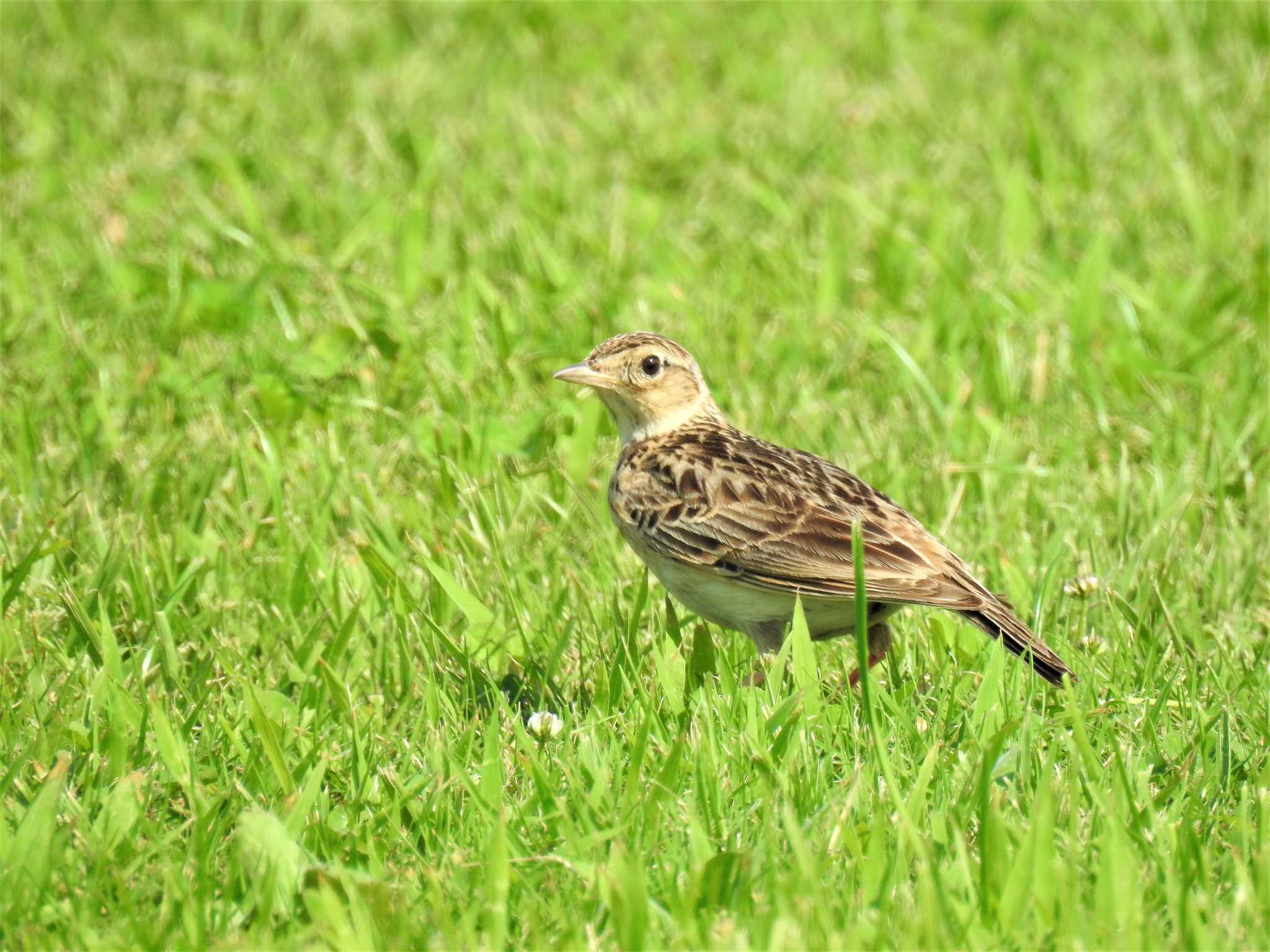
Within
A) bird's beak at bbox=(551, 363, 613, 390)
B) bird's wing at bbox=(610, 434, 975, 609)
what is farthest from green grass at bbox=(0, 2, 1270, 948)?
bird's beak at bbox=(551, 363, 613, 390)

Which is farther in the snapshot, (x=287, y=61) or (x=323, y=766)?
(x=287, y=61)

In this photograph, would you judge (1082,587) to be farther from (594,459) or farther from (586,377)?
(594,459)

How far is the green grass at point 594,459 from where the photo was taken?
4.02m

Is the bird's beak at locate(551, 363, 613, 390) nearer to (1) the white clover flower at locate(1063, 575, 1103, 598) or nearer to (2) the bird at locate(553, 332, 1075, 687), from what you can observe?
(2) the bird at locate(553, 332, 1075, 687)

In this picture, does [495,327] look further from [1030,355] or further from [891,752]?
[891,752]

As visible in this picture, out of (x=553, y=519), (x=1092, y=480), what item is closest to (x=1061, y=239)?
(x=1092, y=480)

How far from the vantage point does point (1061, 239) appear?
30.1 feet

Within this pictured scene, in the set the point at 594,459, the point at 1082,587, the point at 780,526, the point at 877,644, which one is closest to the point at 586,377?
the point at 780,526

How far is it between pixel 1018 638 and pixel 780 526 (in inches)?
33.5

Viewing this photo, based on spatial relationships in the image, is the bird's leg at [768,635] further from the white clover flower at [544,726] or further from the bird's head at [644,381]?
the bird's head at [644,381]

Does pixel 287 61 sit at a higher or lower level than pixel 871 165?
higher

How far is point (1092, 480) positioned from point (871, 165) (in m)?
4.06

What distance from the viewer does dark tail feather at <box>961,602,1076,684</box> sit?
15.6 ft

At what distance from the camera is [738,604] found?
5.29m
